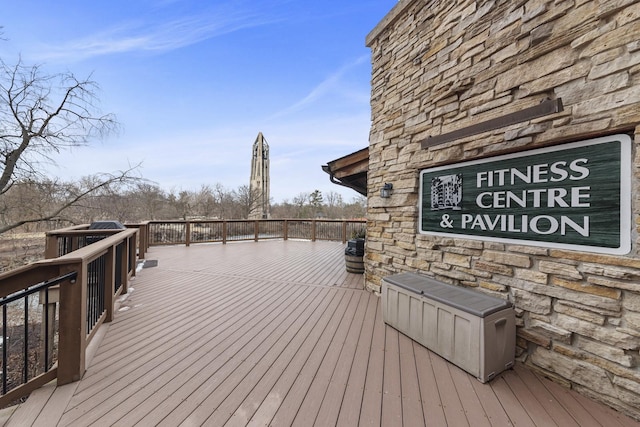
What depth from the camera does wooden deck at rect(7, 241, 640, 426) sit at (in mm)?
1497

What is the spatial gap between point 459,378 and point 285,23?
10.8m

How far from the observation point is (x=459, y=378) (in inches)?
73.6

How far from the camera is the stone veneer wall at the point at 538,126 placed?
156 centimetres

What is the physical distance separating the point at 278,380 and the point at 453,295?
5.35 feet

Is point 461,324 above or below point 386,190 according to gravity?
below

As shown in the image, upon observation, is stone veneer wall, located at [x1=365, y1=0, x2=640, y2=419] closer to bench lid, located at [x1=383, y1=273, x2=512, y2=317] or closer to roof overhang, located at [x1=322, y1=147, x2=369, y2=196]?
bench lid, located at [x1=383, y1=273, x2=512, y2=317]

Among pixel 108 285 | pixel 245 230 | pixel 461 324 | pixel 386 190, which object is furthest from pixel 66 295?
pixel 245 230

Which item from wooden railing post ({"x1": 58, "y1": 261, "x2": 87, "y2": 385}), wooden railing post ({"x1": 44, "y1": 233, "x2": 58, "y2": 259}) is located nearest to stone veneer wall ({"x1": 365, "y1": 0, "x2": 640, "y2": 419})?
wooden railing post ({"x1": 58, "y1": 261, "x2": 87, "y2": 385})

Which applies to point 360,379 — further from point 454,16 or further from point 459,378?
point 454,16

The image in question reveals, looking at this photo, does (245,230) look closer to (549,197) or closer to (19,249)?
(19,249)

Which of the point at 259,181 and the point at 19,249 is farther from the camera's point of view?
the point at 259,181

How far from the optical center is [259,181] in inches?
877

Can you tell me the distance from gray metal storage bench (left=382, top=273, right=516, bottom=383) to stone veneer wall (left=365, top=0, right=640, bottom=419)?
247 mm

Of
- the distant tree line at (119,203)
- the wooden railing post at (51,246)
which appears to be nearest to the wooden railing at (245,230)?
the distant tree line at (119,203)
